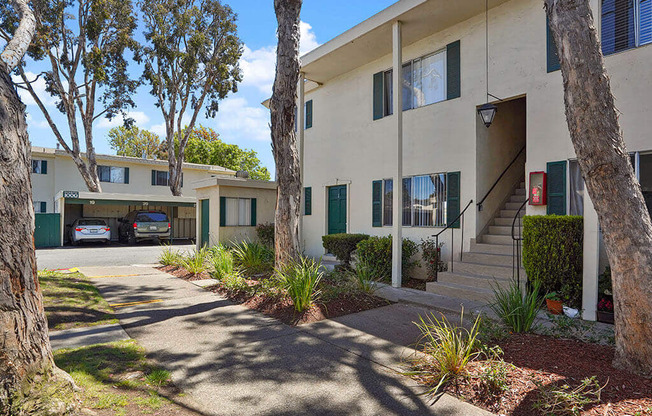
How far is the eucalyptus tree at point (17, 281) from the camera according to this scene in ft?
8.74

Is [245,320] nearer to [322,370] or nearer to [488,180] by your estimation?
[322,370]

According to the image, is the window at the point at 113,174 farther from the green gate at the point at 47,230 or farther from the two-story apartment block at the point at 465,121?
the two-story apartment block at the point at 465,121

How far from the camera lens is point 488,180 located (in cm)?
875

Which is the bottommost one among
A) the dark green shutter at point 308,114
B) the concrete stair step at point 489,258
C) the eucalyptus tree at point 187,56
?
Result: the concrete stair step at point 489,258

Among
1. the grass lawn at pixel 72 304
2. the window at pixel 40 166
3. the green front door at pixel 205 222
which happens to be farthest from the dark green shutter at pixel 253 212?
the window at pixel 40 166

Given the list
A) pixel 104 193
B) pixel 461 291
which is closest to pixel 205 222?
pixel 104 193

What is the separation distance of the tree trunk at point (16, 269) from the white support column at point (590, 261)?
6.68 metres

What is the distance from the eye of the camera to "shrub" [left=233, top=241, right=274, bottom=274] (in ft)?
31.3

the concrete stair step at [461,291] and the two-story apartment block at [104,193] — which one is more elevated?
the two-story apartment block at [104,193]

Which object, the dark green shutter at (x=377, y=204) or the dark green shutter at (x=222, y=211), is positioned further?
the dark green shutter at (x=222, y=211)

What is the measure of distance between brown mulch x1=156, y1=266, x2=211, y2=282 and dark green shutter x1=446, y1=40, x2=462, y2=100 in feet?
24.5

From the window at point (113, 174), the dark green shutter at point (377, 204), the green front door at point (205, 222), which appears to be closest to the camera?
the dark green shutter at point (377, 204)

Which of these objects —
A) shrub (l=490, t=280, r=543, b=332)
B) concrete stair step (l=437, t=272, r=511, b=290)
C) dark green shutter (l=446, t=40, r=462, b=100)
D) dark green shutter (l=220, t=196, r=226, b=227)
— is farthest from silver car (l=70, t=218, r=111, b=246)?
shrub (l=490, t=280, r=543, b=332)

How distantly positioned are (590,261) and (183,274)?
8.92 meters
